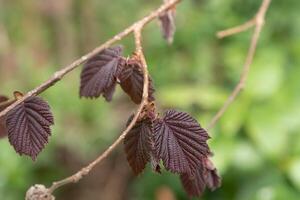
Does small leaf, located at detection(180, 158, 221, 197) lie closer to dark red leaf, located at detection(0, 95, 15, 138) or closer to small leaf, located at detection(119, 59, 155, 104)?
small leaf, located at detection(119, 59, 155, 104)

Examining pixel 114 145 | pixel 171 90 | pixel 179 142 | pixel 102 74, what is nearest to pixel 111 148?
pixel 114 145

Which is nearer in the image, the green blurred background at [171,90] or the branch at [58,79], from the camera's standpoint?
the branch at [58,79]

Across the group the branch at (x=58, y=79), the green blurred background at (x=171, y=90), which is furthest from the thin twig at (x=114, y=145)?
the green blurred background at (x=171, y=90)

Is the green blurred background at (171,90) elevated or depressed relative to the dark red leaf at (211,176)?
elevated

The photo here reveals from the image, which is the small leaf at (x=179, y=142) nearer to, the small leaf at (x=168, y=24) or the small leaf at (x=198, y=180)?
the small leaf at (x=198, y=180)

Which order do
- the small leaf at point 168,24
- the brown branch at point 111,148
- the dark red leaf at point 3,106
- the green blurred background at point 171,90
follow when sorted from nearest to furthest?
the brown branch at point 111,148
the dark red leaf at point 3,106
the small leaf at point 168,24
the green blurred background at point 171,90

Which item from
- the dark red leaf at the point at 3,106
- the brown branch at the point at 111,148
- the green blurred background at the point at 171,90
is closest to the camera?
the brown branch at the point at 111,148
